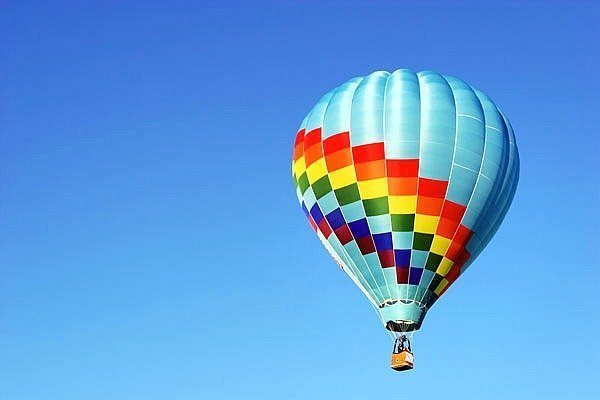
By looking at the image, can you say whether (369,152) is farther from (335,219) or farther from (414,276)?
(414,276)

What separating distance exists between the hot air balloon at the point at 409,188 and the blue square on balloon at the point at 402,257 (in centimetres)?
3

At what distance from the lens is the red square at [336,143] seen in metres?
30.0

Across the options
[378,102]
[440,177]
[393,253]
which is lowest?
[393,253]

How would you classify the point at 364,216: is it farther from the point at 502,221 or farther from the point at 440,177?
the point at 502,221

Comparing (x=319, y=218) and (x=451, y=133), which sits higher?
(x=451, y=133)

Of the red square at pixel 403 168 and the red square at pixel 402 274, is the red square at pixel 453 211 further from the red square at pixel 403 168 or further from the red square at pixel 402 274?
the red square at pixel 402 274

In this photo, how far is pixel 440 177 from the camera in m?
29.3

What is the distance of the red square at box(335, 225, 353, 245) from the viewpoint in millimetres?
29969

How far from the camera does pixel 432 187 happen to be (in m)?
29.4

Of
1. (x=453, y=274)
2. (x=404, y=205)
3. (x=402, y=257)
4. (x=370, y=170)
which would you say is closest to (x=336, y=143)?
(x=370, y=170)

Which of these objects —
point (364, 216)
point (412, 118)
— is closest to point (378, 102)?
point (412, 118)

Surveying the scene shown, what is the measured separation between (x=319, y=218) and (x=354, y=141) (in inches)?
94.5

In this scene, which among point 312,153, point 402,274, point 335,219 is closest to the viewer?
point 402,274

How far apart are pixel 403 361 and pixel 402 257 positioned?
2700 mm
